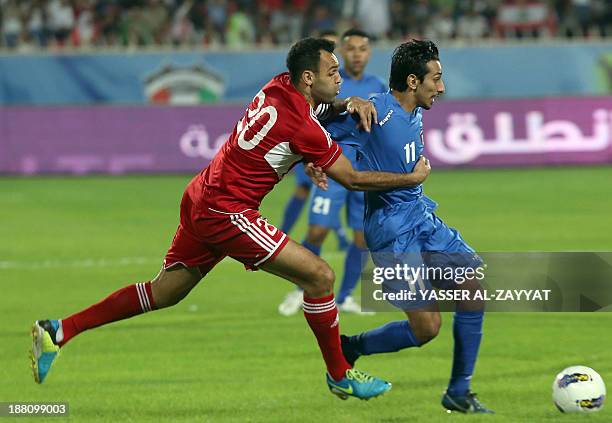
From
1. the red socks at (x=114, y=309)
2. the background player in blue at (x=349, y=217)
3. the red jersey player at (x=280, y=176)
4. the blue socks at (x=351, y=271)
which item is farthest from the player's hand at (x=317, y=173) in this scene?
the blue socks at (x=351, y=271)

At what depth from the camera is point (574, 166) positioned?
74.9ft

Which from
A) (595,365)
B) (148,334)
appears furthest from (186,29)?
(595,365)

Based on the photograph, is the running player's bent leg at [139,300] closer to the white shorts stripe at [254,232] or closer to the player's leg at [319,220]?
the white shorts stripe at [254,232]

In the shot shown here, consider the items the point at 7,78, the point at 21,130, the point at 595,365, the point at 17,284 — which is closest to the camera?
the point at 595,365

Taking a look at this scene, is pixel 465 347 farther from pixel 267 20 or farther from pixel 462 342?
pixel 267 20

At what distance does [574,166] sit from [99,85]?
30.4 ft

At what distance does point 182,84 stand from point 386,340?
18.0 metres

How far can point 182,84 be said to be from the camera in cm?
2489

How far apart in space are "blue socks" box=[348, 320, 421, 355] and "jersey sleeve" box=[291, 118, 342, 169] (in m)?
1.09

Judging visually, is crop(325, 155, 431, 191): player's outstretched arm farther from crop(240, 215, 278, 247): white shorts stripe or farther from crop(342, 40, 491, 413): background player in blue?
crop(240, 215, 278, 247): white shorts stripe

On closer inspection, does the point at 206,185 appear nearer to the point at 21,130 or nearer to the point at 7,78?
the point at 21,130

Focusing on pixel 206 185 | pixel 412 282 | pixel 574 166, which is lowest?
pixel 574 166

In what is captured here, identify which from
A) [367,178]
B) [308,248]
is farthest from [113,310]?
[308,248]

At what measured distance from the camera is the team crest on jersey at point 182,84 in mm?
24891
